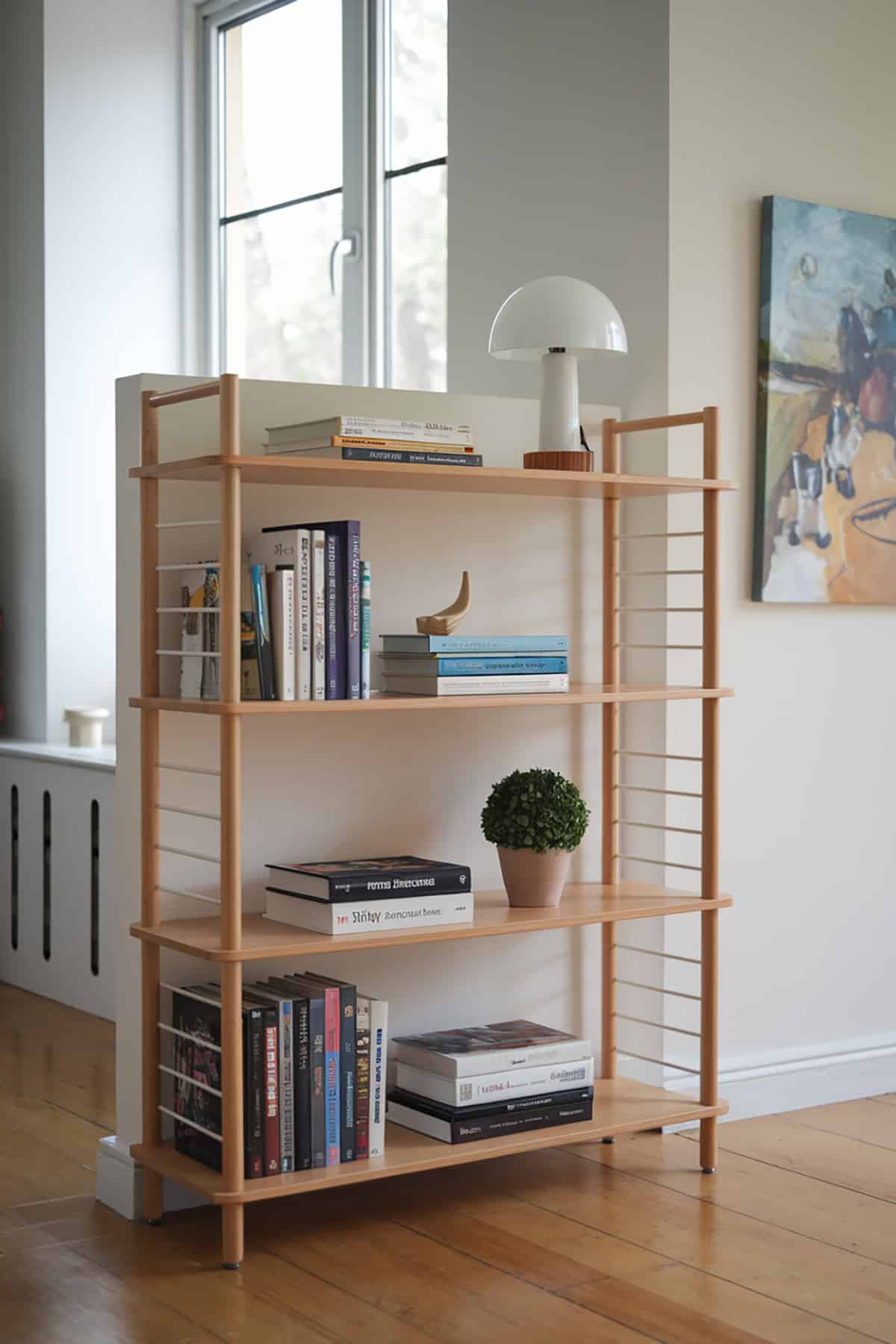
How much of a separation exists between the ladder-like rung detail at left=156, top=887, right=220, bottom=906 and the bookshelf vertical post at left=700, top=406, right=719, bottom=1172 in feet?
3.03

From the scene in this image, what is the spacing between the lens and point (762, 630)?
3445 mm

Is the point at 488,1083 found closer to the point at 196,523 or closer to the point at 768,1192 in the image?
the point at 768,1192

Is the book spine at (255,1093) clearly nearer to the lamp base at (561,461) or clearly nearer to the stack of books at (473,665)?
the stack of books at (473,665)

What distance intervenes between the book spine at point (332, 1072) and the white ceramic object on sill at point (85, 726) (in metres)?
2.04

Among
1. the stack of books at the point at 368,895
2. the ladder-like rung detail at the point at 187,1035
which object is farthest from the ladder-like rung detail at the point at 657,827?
the ladder-like rung detail at the point at 187,1035

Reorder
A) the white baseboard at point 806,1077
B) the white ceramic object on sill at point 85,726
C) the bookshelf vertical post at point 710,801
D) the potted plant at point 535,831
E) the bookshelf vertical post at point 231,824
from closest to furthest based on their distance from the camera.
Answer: the bookshelf vertical post at point 231,824, the potted plant at point 535,831, the bookshelf vertical post at point 710,801, the white baseboard at point 806,1077, the white ceramic object on sill at point 85,726

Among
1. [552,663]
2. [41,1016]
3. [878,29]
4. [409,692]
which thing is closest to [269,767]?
[409,692]

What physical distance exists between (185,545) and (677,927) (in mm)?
1288

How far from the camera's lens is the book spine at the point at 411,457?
2666 millimetres

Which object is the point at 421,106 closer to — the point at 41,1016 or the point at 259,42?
the point at 259,42

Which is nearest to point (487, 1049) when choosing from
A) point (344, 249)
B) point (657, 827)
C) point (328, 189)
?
point (657, 827)

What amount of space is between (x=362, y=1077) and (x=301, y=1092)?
0.12 metres

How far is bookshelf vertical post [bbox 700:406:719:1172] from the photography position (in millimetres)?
3084

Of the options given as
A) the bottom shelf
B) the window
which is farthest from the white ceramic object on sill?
the bottom shelf
